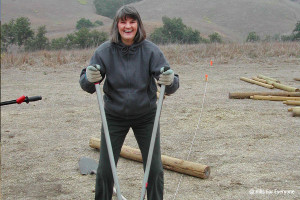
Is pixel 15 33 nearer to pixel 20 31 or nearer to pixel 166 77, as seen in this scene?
pixel 20 31

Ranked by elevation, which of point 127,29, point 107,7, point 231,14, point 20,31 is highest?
point 127,29

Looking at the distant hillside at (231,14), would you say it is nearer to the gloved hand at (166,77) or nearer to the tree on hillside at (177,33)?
the tree on hillside at (177,33)

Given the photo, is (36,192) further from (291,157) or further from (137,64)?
(291,157)

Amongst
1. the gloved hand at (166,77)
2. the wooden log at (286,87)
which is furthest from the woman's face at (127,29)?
the wooden log at (286,87)

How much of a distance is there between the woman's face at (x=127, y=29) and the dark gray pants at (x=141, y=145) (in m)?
0.64

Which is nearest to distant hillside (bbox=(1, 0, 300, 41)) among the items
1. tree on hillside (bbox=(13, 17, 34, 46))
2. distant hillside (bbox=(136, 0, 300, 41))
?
distant hillside (bbox=(136, 0, 300, 41))

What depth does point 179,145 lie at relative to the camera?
19.0 ft

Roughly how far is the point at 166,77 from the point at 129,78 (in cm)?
30

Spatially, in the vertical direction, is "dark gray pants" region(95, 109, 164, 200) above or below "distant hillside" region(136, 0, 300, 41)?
above

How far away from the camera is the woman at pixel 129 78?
286 centimetres

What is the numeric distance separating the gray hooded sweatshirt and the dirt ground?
62.2 inches

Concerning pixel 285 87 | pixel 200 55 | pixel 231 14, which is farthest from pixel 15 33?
pixel 231 14

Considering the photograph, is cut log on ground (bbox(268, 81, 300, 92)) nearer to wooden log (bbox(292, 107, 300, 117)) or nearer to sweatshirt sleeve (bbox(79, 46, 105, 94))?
wooden log (bbox(292, 107, 300, 117))

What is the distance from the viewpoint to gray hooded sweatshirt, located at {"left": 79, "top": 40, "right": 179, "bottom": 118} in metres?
2.86
